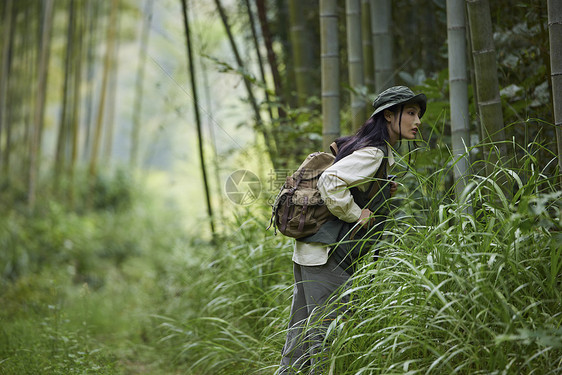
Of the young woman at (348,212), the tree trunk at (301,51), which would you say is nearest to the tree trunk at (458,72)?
the young woman at (348,212)

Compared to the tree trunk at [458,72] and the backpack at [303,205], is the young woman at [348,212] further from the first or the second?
the tree trunk at [458,72]

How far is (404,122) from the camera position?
219 cm

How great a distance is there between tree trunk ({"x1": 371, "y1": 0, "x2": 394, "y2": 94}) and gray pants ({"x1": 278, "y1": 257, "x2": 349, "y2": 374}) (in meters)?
1.35

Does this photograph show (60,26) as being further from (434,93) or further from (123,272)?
(434,93)

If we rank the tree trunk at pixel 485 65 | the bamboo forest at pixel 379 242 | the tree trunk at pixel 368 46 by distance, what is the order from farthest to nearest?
1. the tree trunk at pixel 368 46
2. the tree trunk at pixel 485 65
3. the bamboo forest at pixel 379 242

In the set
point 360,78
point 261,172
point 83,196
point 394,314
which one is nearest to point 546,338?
point 394,314

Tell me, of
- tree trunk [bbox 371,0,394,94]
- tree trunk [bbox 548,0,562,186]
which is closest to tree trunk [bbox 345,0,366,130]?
tree trunk [bbox 371,0,394,94]

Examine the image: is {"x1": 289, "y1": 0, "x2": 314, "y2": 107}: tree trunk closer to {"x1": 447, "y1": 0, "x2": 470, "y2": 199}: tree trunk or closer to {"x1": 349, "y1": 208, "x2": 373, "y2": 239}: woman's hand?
{"x1": 447, "y1": 0, "x2": 470, "y2": 199}: tree trunk

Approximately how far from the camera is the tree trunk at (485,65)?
2314 mm

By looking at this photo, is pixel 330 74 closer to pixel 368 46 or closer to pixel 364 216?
pixel 368 46

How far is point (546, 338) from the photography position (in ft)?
4.81

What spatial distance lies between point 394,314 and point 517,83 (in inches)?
61.6

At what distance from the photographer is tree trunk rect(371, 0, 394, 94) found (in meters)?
3.21

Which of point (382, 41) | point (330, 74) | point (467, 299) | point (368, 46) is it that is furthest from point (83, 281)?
point (467, 299)
